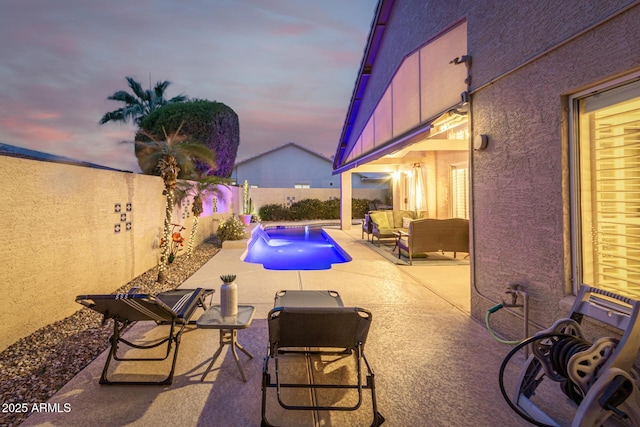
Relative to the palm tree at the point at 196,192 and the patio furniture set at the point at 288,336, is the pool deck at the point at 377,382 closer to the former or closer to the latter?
the patio furniture set at the point at 288,336

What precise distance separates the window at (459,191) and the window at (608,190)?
7.65 meters

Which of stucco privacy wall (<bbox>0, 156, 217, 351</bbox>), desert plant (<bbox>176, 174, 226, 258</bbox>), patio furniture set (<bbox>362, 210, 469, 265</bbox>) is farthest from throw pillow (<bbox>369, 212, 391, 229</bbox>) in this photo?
stucco privacy wall (<bbox>0, 156, 217, 351</bbox>)

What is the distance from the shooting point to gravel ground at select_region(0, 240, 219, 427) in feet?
8.87

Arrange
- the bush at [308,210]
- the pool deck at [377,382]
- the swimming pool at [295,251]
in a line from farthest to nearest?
the bush at [308,210], the swimming pool at [295,251], the pool deck at [377,382]

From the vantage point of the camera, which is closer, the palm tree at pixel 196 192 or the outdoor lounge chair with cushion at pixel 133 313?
the outdoor lounge chair with cushion at pixel 133 313

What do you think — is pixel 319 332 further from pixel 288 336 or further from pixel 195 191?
pixel 195 191

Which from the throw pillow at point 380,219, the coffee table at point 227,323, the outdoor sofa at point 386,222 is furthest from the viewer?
the throw pillow at point 380,219

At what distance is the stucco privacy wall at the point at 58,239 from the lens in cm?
355

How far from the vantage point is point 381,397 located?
2736mm

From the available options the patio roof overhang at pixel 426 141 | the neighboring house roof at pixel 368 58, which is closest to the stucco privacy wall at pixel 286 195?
the neighboring house roof at pixel 368 58

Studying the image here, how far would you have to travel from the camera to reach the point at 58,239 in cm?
432

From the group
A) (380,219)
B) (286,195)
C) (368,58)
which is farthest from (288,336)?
(286,195)

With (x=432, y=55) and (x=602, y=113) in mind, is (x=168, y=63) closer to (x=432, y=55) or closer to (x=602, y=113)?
(x=432, y=55)

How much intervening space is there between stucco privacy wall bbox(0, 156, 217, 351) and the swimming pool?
168 inches
